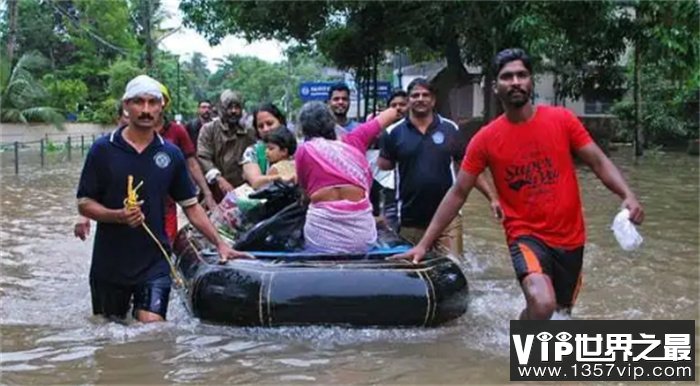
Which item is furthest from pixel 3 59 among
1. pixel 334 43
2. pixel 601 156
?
pixel 601 156

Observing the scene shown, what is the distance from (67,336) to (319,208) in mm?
1871

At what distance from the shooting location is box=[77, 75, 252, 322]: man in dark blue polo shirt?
530 cm

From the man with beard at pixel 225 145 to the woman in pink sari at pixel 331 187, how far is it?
252cm

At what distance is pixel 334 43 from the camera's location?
72.3ft

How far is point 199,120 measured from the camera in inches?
434

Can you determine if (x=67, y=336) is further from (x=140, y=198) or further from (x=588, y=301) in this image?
(x=588, y=301)

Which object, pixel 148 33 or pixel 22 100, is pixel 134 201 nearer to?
pixel 148 33

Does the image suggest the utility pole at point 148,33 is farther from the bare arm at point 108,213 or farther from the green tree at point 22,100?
the bare arm at point 108,213

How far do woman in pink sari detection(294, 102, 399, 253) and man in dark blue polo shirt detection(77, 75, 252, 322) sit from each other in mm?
890

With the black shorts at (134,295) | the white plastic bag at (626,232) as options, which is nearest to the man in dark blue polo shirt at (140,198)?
the black shorts at (134,295)

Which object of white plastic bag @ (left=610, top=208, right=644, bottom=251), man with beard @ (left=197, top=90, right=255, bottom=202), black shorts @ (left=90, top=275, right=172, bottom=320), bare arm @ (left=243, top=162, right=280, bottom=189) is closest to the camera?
white plastic bag @ (left=610, top=208, right=644, bottom=251)

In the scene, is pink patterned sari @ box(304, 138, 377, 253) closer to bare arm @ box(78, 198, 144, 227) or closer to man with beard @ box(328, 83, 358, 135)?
bare arm @ box(78, 198, 144, 227)

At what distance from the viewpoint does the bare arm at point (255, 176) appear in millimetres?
7234

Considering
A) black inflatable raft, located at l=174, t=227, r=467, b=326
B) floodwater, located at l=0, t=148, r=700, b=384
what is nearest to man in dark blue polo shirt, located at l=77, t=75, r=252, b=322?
floodwater, located at l=0, t=148, r=700, b=384
